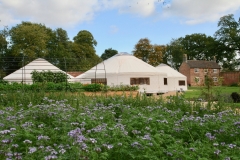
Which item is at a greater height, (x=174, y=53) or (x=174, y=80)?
(x=174, y=53)

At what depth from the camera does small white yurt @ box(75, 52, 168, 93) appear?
21.2 metres

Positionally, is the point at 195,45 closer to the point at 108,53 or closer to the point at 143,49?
the point at 108,53

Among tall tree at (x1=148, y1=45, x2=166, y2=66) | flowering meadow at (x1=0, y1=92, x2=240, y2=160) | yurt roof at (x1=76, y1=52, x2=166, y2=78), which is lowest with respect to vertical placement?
flowering meadow at (x1=0, y1=92, x2=240, y2=160)

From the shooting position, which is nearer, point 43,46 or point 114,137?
point 114,137

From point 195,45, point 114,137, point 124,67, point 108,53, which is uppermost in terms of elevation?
point 195,45

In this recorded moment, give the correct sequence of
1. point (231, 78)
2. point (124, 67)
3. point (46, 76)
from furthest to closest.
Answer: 1. point (231, 78)
2. point (124, 67)
3. point (46, 76)

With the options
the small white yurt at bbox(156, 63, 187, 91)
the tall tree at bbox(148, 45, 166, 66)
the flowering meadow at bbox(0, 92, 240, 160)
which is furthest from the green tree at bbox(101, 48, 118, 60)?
the flowering meadow at bbox(0, 92, 240, 160)

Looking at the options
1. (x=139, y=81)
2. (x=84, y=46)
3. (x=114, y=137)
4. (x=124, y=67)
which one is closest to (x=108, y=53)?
(x=84, y=46)

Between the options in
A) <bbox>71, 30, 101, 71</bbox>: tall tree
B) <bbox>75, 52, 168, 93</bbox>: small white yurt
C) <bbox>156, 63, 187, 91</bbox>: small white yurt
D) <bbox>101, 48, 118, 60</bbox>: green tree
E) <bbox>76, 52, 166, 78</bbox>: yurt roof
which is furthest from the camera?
<bbox>101, 48, 118, 60</bbox>: green tree

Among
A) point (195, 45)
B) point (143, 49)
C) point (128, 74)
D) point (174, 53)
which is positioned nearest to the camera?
point (128, 74)

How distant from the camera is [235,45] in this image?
133 ft

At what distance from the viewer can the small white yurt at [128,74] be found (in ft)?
69.4

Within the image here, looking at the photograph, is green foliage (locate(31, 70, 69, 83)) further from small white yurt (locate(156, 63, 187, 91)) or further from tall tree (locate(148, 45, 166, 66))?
tall tree (locate(148, 45, 166, 66))

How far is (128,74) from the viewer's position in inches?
831
